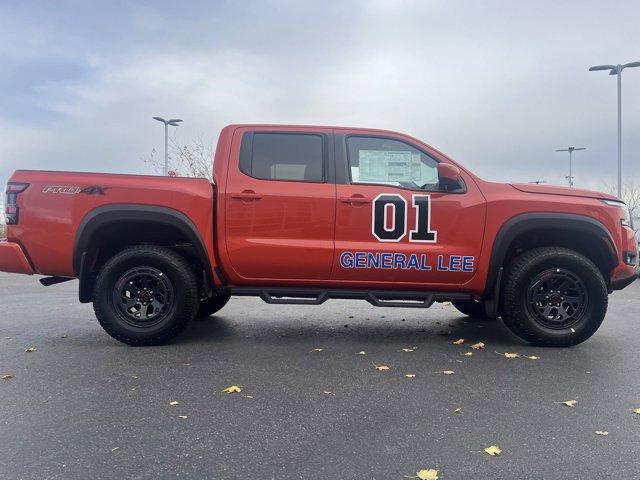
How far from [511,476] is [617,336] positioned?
144 inches

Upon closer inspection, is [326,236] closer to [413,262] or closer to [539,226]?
[413,262]

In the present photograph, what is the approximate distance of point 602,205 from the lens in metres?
4.81

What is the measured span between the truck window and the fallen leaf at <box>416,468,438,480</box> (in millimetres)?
2822

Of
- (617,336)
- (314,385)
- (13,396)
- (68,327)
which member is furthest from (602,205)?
(68,327)

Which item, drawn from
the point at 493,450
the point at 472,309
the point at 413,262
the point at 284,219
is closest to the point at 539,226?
the point at 413,262

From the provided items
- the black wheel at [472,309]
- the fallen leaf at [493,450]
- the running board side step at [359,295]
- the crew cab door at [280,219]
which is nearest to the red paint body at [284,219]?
the crew cab door at [280,219]

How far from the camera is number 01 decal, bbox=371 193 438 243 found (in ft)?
15.5

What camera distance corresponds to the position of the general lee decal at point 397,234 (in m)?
4.73

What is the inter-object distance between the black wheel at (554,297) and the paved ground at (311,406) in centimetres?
18

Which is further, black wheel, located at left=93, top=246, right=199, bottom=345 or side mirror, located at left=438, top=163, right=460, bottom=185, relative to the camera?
black wheel, located at left=93, top=246, right=199, bottom=345

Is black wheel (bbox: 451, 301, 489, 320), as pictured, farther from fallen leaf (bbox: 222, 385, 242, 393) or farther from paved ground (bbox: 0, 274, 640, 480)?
fallen leaf (bbox: 222, 385, 242, 393)

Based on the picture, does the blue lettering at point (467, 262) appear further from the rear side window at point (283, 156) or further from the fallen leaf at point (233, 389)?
the fallen leaf at point (233, 389)

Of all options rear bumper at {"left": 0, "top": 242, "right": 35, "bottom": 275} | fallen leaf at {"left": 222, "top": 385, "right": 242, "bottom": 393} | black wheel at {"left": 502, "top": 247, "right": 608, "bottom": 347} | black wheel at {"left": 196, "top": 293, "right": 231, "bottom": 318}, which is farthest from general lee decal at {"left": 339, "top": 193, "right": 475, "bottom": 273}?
rear bumper at {"left": 0, "top": 242, "right": 35, "bottom": 275}

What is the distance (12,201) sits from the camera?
4.76 metres
